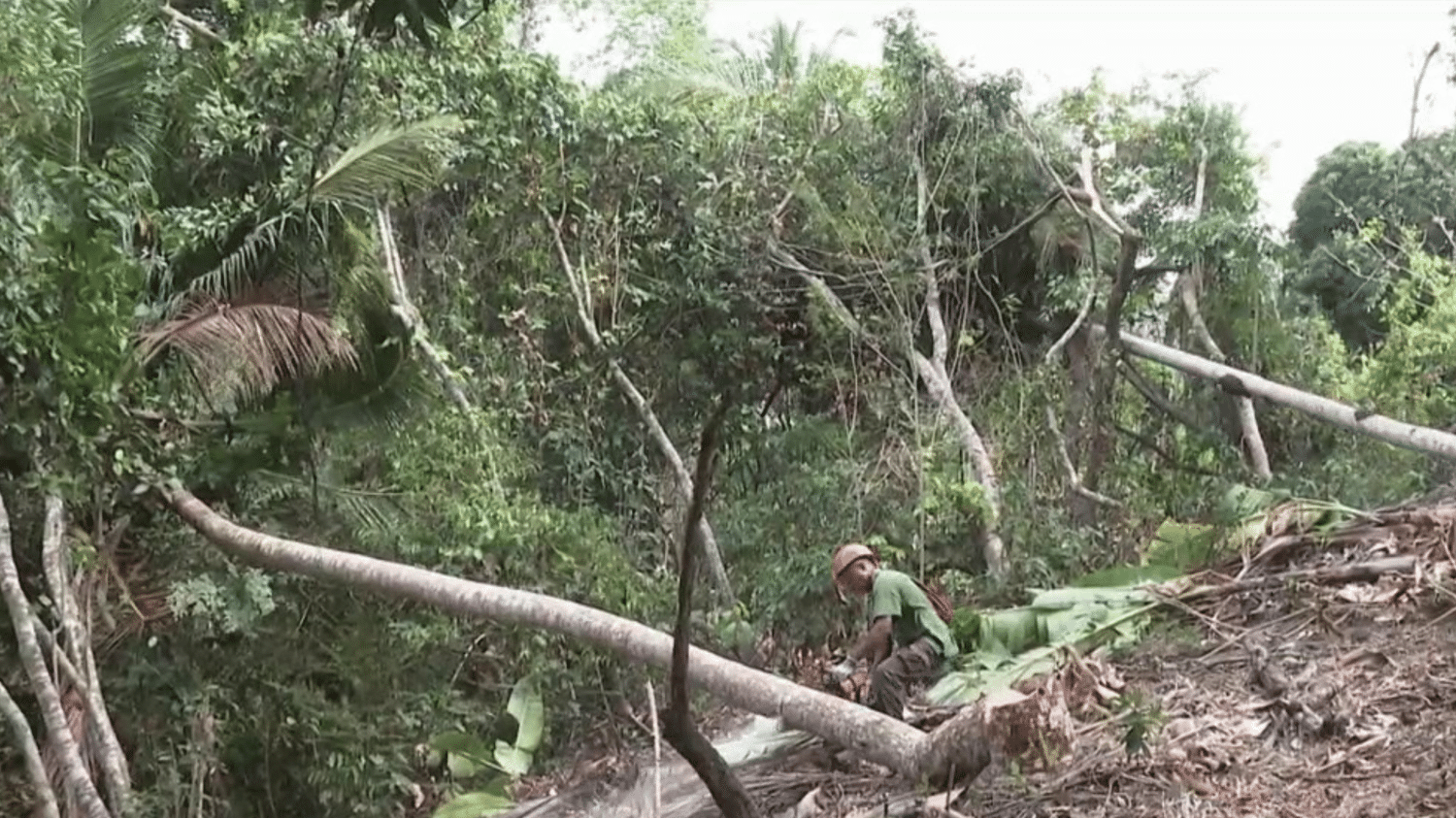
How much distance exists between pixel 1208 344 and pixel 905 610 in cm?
587

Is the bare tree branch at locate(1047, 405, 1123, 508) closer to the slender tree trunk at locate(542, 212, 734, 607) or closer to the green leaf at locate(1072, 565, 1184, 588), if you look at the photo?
the slender tree trunk at locate(542, 212, 734, 607)

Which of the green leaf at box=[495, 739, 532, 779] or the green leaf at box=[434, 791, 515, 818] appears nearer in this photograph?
the green leaf at box=[434, 791, 515, 818]

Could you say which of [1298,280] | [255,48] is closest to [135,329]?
[255,48]

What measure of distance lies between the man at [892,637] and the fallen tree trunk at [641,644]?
0.62 metres

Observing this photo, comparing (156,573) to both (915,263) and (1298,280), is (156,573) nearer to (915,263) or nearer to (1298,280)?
(915,263)

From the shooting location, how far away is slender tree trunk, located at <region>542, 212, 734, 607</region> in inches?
342

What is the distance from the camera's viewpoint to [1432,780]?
3.27 metres

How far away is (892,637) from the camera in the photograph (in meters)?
4.84

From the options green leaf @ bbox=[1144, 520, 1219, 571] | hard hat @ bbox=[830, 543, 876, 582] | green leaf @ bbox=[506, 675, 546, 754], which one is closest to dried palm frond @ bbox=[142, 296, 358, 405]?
green leaf @ bbox=[506, 675, 546, 754]

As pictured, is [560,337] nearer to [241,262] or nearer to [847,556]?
[241,262]

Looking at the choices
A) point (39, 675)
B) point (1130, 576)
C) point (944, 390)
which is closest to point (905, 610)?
point (1130, 576)

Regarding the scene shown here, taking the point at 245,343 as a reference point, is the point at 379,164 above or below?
above

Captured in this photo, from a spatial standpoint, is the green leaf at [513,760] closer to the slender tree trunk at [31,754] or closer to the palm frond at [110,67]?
the slender tree trunk at [31,754]

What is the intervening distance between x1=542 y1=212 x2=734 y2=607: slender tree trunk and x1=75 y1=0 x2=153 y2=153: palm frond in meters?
3.06
